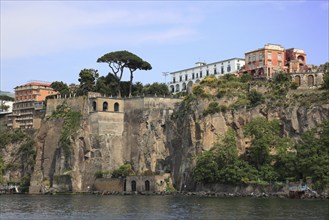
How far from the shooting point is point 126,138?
103 meters

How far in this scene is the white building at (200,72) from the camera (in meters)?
118

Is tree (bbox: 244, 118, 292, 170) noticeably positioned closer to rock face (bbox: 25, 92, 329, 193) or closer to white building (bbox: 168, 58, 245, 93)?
rock face (bbox: 25, 92, 329, 193)

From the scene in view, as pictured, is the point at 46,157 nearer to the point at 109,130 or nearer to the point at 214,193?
the point at 109,130

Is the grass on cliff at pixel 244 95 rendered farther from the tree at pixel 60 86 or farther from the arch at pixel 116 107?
the tree at pixel 60 86

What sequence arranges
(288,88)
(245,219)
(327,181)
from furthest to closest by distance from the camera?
(288,88)
(327,181)
(245,219)

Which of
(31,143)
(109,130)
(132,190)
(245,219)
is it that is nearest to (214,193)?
(132,190)

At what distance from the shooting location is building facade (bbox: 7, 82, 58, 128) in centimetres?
13216

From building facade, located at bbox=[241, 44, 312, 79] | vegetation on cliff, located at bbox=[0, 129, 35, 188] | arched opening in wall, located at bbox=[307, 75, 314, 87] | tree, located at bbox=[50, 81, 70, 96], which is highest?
building facade, located at bbox=[241, 44, 312, 79]

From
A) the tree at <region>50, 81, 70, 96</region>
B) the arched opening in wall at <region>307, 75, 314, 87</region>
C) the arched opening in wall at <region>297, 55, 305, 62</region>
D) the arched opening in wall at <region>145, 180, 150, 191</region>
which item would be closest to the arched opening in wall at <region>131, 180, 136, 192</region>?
the arched opening in wall at <region>145, 180, 150, 191</region>

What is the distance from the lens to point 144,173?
3787 inches

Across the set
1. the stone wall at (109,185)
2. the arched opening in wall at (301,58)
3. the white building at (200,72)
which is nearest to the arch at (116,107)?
the stone wall at (109,185)

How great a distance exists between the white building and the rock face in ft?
50.2

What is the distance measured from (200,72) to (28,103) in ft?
127

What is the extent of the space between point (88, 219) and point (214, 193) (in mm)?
33792
